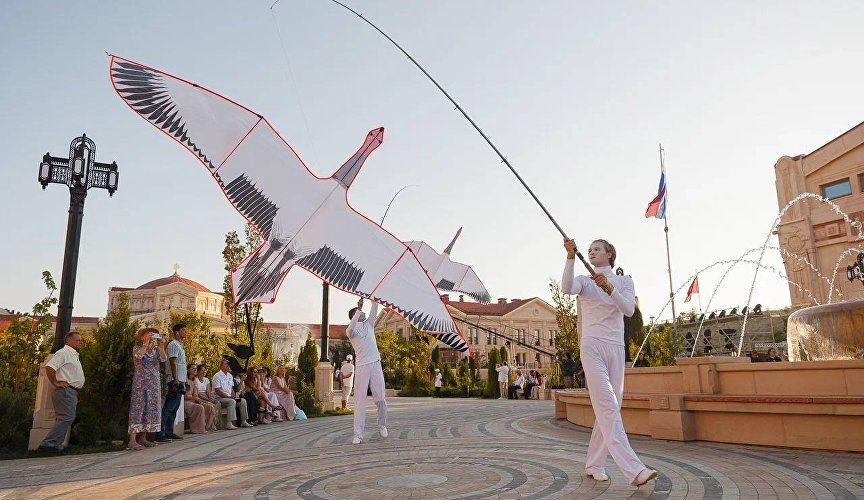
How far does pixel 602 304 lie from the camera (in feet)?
14.6

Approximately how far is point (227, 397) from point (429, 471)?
778 centimetres

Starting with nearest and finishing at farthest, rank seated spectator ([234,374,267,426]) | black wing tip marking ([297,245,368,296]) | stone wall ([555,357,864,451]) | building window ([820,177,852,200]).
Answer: stone wall ([555,357,864,451]) < black wing tip marking ([297,245,368,296]) < seated spectator ([234,374,267,426]) < building window ([820,177,852,200])

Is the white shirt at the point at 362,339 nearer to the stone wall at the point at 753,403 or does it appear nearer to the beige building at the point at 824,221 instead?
the stone wall at the point at 753,403

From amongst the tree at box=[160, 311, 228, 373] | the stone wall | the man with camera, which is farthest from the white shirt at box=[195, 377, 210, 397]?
the stone wall

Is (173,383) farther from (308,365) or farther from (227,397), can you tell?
(308,365)

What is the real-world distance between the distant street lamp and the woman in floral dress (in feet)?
4.98

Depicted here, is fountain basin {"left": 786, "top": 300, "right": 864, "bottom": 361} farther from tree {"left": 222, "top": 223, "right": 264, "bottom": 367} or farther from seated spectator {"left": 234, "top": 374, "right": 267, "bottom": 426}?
tree {"left": 222, "top": 223, "right": 264, "bottom": 367}

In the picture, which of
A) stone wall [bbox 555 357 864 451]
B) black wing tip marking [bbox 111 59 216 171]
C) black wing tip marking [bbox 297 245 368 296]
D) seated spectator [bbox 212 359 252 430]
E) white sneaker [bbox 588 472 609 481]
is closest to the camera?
white sneaker [bbox 588 472 609 481]

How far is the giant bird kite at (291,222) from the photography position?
27.1ft

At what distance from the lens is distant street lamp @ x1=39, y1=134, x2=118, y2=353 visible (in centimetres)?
902

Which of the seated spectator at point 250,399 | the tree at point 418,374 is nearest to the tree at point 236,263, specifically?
the seated spectator at point 250,399

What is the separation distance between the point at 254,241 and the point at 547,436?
12.4 metres

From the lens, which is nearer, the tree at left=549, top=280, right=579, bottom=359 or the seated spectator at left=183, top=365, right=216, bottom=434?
the seated spectator at left=183, top=365, right=216, bottom=434

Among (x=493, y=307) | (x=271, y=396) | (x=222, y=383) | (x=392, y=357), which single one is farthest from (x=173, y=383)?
(x=493, y=307)
